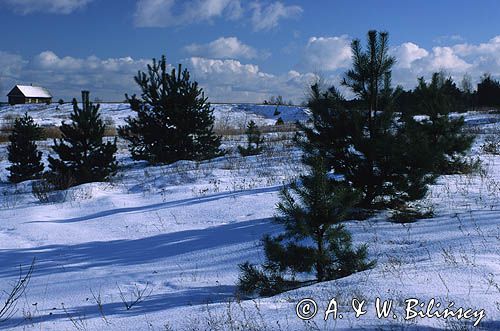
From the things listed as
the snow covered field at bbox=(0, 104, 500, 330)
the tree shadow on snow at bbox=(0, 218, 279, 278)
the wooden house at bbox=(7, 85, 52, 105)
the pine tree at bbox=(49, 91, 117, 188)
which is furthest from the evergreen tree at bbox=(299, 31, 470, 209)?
the wooden house at bbox=(7, 85, 52, 105)

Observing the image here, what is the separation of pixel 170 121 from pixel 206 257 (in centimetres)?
1203

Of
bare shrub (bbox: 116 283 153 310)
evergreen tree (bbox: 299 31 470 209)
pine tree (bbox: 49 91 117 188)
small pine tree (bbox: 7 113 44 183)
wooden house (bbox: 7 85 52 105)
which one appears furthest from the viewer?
wooden house (bbox: 7 85 52 105)

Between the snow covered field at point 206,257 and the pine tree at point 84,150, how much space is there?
7.25 feet

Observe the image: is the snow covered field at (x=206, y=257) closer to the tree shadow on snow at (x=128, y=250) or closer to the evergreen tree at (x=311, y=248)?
the tree shadow on snow at (x=128, y=250)

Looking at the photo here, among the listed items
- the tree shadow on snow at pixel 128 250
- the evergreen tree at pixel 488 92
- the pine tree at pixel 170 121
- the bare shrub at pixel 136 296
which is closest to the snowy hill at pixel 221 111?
the evergreen tree at pixel 488 92

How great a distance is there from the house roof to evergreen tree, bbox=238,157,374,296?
9397 centimetres

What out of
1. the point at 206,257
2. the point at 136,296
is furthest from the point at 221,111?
the point at 136,296

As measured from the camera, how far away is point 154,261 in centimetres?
645

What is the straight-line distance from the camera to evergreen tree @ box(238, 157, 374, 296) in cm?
465

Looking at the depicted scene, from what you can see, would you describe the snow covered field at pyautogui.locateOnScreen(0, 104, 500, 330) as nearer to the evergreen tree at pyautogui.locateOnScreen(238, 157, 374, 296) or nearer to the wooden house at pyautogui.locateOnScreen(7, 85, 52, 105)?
the evergreen tree at pyautogui.locateOnScreen(238, 157, 374, 296)

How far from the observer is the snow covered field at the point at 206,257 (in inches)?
148

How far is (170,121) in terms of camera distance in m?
17.8

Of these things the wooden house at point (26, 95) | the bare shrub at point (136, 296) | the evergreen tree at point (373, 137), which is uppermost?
the wooden house at point (26, 95)

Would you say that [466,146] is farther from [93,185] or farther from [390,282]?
[93,185]
